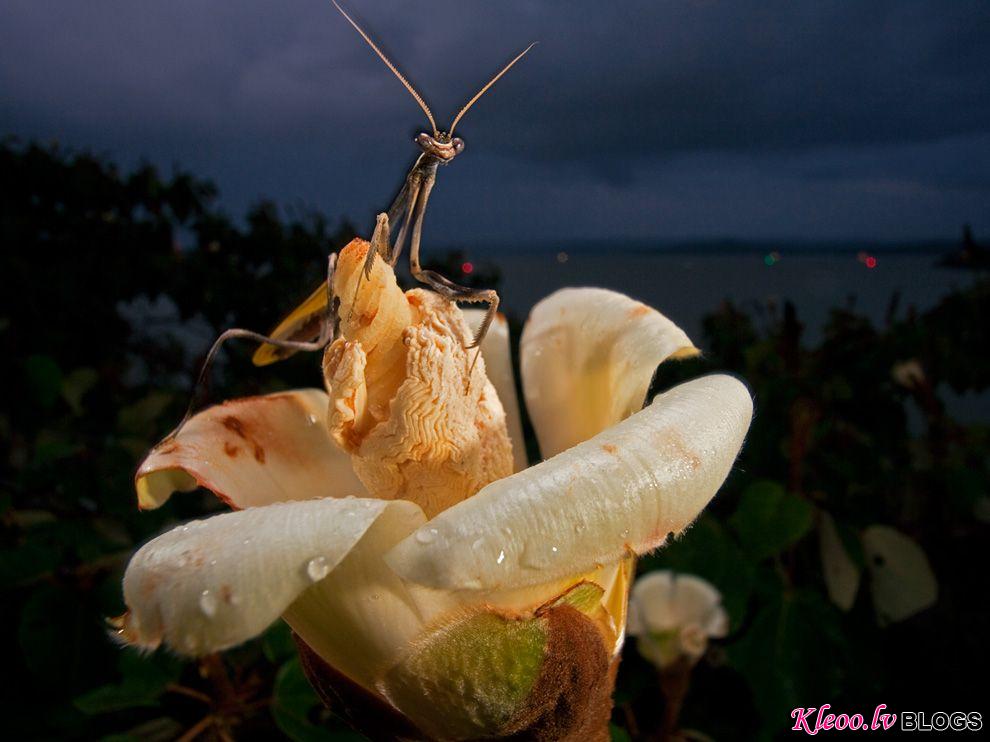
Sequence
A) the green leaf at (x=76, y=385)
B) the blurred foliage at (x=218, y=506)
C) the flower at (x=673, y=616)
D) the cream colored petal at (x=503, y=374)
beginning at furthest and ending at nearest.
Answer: the green leaf at (x=76, y=385) < the flower at (x=673, y=616) < the blurred foliage at (x=218, y=506) < the cream colored petal at (x=503, y=374)

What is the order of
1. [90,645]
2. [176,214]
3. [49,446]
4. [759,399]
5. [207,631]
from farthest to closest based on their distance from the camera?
[176,214] < [759,399] < [49,446] < [90,645] < [207,631]

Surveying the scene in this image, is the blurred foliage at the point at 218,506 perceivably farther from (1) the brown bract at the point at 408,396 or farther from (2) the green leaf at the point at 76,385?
(1) the brown bract at the point at 408,396

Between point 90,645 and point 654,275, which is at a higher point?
point 654,275

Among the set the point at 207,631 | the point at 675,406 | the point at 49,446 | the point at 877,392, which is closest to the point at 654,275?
the point at 877,392

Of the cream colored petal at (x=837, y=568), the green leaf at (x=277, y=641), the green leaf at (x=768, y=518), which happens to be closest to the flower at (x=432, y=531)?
the green leaf at (x=277, y=641)

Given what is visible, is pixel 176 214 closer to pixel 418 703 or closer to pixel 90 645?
pixel 90 645

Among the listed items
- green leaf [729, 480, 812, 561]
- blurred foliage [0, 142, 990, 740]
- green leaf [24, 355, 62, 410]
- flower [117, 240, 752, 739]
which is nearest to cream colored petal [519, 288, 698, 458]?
flower [117, 240, 752, 739]
